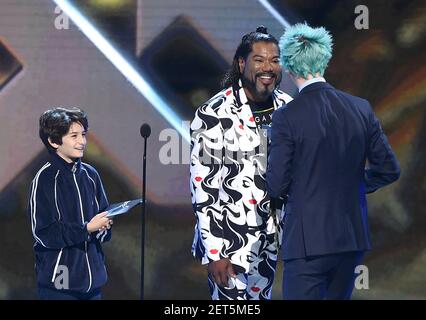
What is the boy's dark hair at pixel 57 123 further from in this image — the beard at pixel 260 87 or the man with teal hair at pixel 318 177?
the man with teal hair at pixel 318 177

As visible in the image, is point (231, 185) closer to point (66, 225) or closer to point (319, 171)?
point (319, 171)

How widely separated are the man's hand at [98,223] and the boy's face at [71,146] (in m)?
0.32

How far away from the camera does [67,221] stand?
4418mm

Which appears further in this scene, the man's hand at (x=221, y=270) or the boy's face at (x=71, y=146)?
the boy's face at (x=71, y=146)

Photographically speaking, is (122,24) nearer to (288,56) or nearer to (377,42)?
(377,42)

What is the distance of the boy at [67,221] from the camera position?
172 inches

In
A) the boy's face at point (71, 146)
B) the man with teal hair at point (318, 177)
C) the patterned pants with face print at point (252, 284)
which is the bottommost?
the patterned pants with face print at point (252, 284)

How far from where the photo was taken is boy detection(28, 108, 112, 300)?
437 centimetres

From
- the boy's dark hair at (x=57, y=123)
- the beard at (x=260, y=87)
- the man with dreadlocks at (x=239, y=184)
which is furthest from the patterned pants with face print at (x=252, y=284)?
the boy's dark hair at (x=57, y=123)

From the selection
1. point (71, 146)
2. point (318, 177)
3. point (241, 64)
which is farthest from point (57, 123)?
point (318, 177)

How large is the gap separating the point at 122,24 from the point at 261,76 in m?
1.43

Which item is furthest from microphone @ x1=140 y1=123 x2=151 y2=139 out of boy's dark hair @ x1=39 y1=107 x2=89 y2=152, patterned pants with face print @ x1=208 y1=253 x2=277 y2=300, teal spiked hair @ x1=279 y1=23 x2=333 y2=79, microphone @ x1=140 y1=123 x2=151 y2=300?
teal spiked hair @ x1=279 y1=23 x2=333 y2=79

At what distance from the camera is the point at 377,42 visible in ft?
16.2

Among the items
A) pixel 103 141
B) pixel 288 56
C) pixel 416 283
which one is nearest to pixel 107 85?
pixel 103 141
